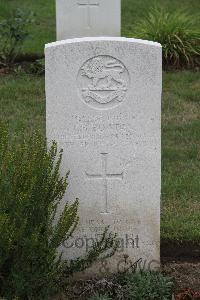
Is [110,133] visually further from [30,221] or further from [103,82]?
[30,221]

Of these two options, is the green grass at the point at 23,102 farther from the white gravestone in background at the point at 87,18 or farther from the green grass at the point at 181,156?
the green grass at the point at 181,156

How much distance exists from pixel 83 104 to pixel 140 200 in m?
0.69

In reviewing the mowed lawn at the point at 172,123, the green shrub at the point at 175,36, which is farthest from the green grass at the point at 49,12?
the green shrub at the point at 175,36

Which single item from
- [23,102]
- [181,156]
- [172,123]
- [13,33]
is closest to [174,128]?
[172,123]

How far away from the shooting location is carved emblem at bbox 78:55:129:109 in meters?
4.63

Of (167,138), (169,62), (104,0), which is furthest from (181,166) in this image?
(169,62)

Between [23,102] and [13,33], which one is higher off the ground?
[13,33]

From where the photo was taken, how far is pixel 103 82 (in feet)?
15.4

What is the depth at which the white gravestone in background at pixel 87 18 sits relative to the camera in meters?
7.61

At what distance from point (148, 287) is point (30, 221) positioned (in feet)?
2.92

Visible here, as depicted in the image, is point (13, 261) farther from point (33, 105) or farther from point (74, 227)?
point (33, 105)

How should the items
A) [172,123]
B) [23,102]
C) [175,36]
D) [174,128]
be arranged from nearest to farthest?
[174,128]
[172,123]
[23,102]
[175,36]

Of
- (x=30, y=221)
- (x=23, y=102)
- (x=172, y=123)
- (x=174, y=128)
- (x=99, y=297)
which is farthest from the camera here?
(x=23, y=102)

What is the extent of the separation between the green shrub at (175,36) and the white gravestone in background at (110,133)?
5363mm
